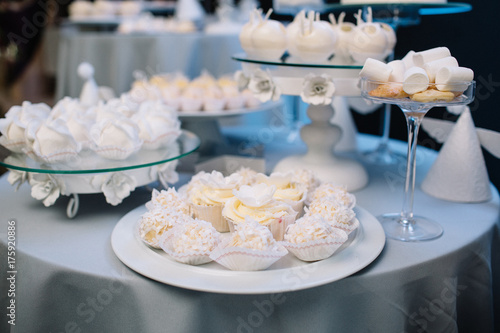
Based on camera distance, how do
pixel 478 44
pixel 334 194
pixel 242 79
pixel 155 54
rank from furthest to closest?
pixel 155 54
pixel 478 44
pixel 242 79
pixel 334 194

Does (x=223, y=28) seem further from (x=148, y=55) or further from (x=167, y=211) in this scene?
(x=167, y=211)

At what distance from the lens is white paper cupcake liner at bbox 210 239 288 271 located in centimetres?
72

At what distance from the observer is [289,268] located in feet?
2.49

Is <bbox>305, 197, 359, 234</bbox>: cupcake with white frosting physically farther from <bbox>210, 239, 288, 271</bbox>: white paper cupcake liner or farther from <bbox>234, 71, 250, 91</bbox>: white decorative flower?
<bbox>234, 71, 250, 91</bbox>: white decorative flower

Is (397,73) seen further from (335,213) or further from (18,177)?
(18,177)

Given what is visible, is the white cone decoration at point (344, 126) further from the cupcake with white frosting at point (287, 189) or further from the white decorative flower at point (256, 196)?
the white decorative flower at point (256, 196)

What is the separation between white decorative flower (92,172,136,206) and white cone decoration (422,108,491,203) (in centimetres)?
76

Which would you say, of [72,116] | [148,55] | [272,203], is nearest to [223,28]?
[148,55]

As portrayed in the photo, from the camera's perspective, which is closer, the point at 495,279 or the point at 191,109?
the point at 495,279

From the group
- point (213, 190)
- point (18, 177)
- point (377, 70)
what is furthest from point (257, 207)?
point (18, 177)

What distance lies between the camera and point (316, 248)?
0.76 m

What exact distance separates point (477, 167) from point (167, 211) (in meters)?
0.77

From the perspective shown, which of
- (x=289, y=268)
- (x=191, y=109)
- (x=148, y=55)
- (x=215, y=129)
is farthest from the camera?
(x=148, y=55)

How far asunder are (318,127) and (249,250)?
623 millimetres
